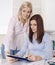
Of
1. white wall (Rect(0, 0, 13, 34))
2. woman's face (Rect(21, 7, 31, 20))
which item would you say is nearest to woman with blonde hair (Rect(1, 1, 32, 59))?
woman's face (Rect(21, 7, 31, 20))

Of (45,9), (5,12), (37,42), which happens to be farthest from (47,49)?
(5,12)

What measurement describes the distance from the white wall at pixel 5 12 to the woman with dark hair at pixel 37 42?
23 centimetres

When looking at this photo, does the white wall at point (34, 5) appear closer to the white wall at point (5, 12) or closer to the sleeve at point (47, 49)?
the white wall at point (5, 12)

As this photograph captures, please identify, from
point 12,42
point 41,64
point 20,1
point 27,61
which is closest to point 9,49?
point 12,42

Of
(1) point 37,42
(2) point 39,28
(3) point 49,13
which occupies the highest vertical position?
(3) point 49,13

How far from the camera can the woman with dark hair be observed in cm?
117

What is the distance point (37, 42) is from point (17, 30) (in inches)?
7.2

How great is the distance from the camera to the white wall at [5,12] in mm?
1323

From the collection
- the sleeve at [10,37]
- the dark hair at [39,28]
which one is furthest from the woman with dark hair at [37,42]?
the sleeve at [10,37]

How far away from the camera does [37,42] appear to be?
119cm

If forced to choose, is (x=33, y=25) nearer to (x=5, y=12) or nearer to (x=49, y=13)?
(x=49, y=13)

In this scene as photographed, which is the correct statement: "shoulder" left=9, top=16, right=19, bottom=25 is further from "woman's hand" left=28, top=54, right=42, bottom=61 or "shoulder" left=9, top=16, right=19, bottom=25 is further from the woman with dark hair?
"woman's hand" left=28, top=54, right=42, bottom=61

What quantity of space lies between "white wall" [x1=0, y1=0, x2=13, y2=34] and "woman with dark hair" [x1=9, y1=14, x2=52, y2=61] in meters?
0.23

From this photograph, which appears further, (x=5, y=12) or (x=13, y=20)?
(x=5, y=12)
